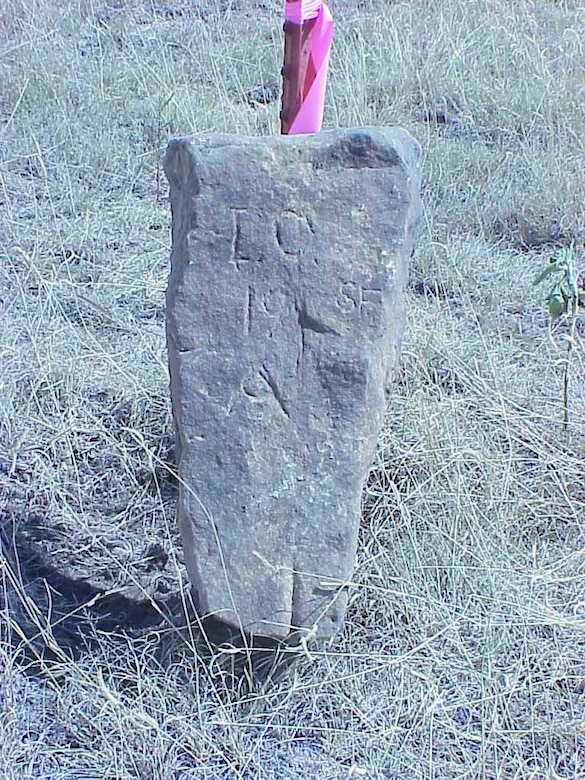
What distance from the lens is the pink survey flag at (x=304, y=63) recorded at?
2.20m

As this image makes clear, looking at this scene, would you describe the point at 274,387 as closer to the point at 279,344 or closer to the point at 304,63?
the point at 279,344

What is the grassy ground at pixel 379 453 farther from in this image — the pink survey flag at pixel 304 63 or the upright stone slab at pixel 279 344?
the pink survey flag at pixel 304 63

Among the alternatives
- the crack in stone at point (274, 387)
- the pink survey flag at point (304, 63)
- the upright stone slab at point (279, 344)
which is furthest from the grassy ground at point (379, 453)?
the pink survey flag at point (304, 63)

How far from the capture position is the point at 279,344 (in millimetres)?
1571

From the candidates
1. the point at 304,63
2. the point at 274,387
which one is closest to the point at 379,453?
the point at 274,387

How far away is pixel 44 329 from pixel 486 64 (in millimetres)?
2737

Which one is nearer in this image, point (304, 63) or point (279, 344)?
point (279, 344)

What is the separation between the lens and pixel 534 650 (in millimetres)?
1784

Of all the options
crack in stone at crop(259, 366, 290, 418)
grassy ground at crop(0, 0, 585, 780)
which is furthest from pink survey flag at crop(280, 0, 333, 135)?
crack in stone at crop(259, 366, 290, 418)

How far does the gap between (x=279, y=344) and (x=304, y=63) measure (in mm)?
961

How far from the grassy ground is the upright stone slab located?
0.68ft

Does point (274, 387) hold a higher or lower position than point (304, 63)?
lower

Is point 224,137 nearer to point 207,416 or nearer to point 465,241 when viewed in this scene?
point 207,416

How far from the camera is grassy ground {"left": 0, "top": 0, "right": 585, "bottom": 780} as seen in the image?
1.65 meters
